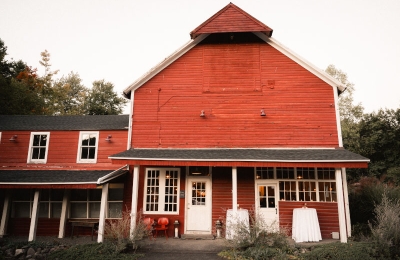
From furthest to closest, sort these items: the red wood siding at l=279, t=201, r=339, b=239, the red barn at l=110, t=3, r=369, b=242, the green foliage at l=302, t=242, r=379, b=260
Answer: the red barn at l=110, t=3, r=369, b=242 < the red wood siding at l=279, t=201, r=339, b=239 < the green foliage at l=302, t=242, r=379, b=260

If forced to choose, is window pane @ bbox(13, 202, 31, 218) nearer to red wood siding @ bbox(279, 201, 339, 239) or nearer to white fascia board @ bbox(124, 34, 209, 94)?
white fascia board @ bbox(124, 34, 209, 94)

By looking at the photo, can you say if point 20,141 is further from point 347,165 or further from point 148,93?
point 347,165

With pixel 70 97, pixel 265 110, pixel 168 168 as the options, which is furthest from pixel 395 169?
pixel 70 97

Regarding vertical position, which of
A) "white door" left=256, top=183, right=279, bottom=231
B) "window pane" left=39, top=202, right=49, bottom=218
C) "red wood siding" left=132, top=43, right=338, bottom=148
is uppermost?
"red wood siding" left=132, top=43, right=338, bottom=148

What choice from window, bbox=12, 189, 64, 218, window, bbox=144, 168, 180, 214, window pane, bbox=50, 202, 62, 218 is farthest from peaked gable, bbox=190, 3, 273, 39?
window pane, bbox=50, 202, 62, 218

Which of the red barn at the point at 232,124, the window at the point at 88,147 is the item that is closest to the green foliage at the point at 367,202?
the red barn at the point at 232,124

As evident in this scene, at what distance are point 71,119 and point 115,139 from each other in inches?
132

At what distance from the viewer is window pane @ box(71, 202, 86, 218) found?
39.3 ft

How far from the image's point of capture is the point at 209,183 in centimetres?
1160

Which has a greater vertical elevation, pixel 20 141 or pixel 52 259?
pixel 20 141

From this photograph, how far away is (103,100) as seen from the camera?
34312 mm

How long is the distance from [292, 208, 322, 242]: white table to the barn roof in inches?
221

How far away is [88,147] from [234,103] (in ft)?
23.4

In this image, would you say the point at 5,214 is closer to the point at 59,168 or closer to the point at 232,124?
the point at 59,168
